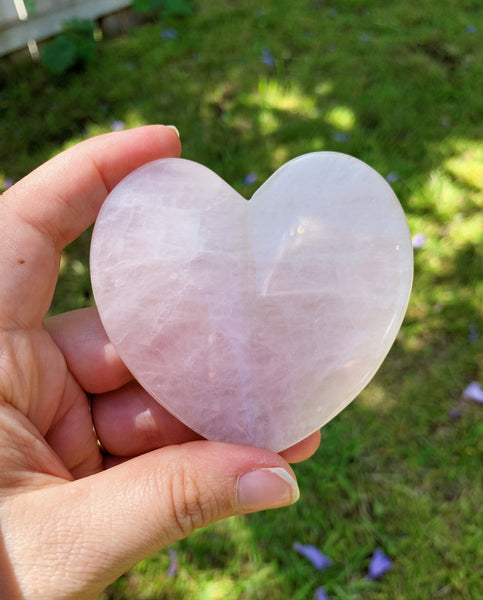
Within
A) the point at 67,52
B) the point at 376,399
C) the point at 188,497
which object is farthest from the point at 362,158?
the point at 188,497

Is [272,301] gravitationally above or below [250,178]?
above

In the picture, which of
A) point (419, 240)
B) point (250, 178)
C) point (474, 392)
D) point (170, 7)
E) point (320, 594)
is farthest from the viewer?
point (170, 7)

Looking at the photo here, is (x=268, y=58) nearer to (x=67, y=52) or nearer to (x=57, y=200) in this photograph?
(x=67, y=52)

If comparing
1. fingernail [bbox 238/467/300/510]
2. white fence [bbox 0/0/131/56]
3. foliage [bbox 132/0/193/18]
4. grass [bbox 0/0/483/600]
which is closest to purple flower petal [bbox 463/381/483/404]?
grass [bbox 0/0/483/600]

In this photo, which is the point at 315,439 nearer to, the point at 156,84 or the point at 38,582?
the point at 38,582

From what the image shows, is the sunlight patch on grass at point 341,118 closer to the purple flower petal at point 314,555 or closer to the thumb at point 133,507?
the purple flower petal at point 314,555

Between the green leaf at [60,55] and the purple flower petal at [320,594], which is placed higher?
the green leaf at [60,55]

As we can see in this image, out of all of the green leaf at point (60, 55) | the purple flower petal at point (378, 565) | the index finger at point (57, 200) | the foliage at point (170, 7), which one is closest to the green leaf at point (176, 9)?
the foliage at point (170, 7)
